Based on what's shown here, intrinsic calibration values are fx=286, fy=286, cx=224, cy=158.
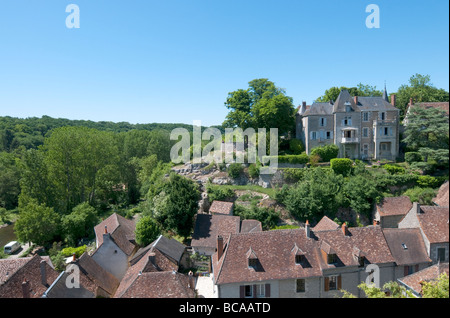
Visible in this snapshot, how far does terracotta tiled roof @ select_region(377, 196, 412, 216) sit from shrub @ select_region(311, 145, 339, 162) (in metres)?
9.46

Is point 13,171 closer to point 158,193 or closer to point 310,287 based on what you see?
point 158,193

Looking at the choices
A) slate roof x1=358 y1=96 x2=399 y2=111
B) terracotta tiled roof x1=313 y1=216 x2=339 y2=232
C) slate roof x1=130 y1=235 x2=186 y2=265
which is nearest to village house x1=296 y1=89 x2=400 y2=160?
slate roof x1=358 y1=96 x2=399 y2=111

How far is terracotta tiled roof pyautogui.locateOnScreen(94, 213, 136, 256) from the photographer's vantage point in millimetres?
23005

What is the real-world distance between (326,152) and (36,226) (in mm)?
32581

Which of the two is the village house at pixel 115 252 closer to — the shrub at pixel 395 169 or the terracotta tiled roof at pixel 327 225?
the terracotta tiled roof at pixel 327 225

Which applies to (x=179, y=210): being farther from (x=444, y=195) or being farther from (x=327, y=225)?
(x=444, y=195)

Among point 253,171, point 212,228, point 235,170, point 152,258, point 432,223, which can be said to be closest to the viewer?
point 432,223

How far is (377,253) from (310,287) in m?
5.11

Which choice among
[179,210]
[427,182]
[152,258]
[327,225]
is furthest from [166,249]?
[427,182]

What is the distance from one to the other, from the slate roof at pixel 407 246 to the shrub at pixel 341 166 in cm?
1331

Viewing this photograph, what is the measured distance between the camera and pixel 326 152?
34594 millimetres

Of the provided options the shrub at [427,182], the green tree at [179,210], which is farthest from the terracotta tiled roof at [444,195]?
the shrub at [427,182]

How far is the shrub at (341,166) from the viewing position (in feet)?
104

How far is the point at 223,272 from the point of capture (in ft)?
52.7
